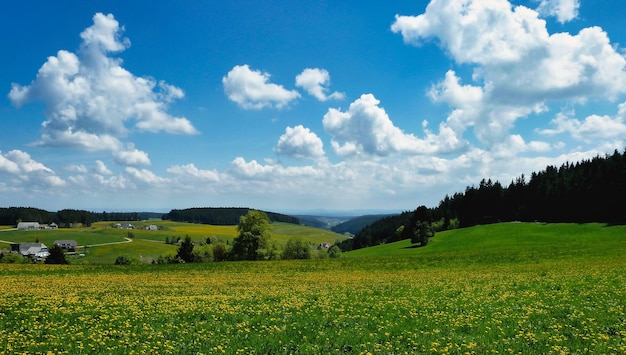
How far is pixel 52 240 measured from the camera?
616 feet

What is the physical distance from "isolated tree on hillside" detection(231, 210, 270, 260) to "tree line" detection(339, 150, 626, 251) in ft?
140

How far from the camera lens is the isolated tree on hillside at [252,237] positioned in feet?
273

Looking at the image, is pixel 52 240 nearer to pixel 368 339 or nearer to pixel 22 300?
pixel 22 300

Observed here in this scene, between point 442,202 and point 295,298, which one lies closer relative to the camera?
point 295,298

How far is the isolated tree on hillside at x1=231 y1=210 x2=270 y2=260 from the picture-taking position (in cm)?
8312

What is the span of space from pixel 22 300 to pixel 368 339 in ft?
58.5

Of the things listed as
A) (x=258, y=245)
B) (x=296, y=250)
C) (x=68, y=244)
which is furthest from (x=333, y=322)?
(x=68, y=244)

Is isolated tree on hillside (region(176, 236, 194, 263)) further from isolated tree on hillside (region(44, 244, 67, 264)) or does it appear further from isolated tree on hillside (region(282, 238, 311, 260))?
isolated tree on hillside (region(44, 244, 67, 264))

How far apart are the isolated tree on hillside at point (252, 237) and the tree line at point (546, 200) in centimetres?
4279

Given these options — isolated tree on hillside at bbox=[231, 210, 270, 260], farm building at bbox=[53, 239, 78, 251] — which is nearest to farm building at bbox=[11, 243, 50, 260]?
farm building at bbox=[53, 239, 78, 251]

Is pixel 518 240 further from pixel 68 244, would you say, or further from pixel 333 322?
pixel 68 244

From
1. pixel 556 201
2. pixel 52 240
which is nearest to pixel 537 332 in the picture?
pixel 556 201

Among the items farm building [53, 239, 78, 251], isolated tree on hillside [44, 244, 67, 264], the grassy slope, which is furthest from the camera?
farm building [53, 239, 78, 251]

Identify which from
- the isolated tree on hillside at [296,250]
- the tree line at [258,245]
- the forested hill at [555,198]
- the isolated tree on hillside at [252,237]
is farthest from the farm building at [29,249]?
the forested hill at [555,198]
